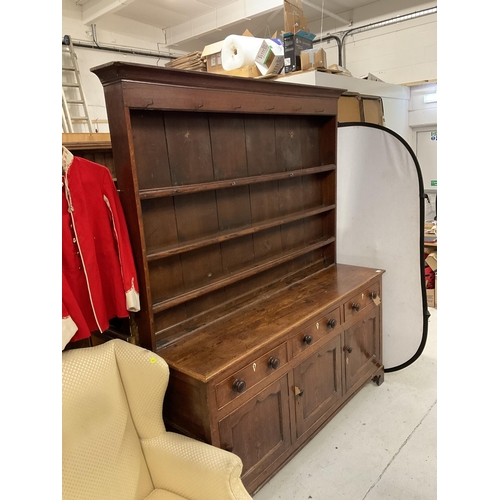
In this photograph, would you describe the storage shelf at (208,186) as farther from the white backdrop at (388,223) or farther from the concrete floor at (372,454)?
the concrete floor at (372,454)

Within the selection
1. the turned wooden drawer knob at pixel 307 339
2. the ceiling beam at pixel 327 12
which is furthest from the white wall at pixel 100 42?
the turned wooden drawer knob at pixel 307 339

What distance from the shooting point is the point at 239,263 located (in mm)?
2215

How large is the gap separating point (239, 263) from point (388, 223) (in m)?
1.08

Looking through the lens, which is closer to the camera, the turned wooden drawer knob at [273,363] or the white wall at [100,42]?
the turned wooden drawer knob at [273,363]

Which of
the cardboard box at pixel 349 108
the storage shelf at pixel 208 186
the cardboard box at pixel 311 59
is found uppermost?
the cardboard box at pixel 311 59

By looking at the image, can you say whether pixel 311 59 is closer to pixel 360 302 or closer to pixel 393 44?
pixel 360 302

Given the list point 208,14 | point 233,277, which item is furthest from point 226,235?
point 208,14

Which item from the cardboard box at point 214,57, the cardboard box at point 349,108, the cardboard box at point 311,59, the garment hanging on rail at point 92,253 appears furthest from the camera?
the cardboard box at point 214,57

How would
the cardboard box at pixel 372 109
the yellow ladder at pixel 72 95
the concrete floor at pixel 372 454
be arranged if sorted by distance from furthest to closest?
1. the yellow ladder at pixel 72 95
2. the cardboard box at pixel 372 109
3. the concrete floor at pixel 372 454

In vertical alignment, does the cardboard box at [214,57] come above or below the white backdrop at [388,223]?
above

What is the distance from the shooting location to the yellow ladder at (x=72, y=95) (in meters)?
4.73

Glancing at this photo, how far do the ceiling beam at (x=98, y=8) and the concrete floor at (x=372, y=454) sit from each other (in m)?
4.38
